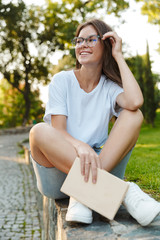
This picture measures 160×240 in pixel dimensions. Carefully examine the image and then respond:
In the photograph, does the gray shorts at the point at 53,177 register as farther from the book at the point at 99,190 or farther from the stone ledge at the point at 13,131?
the stone ledge at the point at 13,131

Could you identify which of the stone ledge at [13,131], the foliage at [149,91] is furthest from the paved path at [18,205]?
the foliage at [149,91]

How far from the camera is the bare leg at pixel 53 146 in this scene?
1.71 metres

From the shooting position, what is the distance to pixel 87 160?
1619mm

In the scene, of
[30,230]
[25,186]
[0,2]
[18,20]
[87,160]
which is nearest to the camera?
[87,160]

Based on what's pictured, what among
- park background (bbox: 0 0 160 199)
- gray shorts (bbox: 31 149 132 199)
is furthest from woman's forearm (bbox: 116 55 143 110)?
park background (bbox: 0 0 160 199)

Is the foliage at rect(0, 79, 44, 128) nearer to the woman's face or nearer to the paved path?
the paved path

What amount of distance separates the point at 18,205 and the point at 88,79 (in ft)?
8.79

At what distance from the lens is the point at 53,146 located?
1.71 metres

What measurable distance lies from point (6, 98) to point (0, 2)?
6650 millimetres

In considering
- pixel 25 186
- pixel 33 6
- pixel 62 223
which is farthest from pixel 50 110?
pixel 33 6

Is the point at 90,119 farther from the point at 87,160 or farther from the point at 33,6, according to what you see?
the point at 33,6

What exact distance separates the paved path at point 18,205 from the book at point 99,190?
5.82 ft

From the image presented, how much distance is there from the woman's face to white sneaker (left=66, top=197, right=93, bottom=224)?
0.99 metres

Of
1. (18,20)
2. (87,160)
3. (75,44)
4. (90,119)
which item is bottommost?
(87,160)
